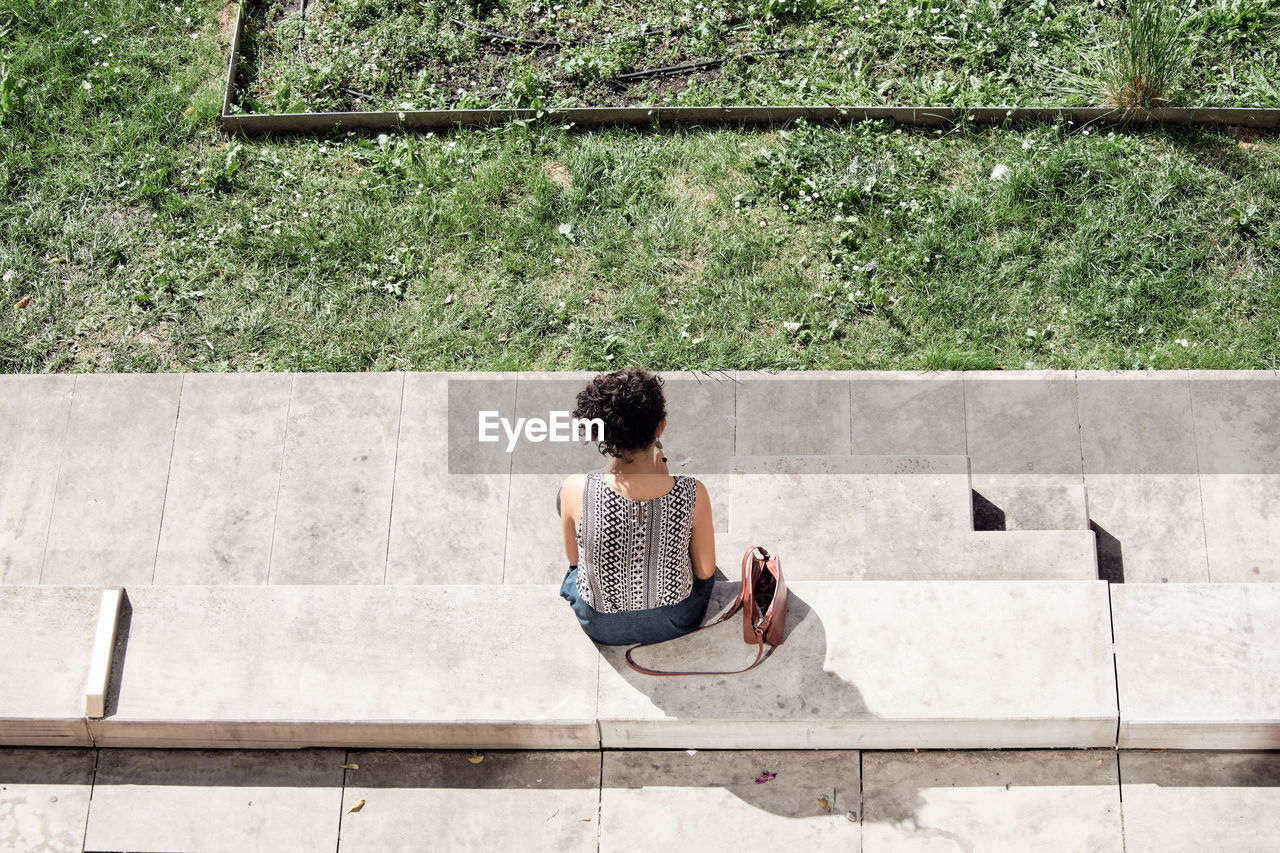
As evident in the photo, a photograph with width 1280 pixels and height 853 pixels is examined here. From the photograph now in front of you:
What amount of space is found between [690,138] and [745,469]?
269 cm

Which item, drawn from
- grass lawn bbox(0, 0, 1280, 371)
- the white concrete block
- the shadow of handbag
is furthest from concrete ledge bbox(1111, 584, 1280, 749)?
the white concrete block

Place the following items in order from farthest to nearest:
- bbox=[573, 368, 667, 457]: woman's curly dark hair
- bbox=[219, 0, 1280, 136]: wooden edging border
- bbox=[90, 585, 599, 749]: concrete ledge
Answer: bbox=[219, 0, 1280, 136]: wooden edging border, bbox=[90, 585, 599, 749]: concrete ledge, bbox=[573, 368, 667, 457]: woman's curly dark hair

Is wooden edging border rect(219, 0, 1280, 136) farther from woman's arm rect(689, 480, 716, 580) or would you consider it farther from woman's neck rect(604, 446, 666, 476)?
woman's neck rect(604, 446, 666, 476)

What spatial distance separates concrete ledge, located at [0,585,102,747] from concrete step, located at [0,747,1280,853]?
0.78ft

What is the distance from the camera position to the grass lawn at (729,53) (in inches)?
312

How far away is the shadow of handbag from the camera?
4.82 metres

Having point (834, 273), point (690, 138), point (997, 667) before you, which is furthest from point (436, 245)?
point (997, 667)

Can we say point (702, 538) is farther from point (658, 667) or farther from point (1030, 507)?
point (1030, 507)

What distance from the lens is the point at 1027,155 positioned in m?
7.53

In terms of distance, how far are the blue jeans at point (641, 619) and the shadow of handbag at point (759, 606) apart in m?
0.08

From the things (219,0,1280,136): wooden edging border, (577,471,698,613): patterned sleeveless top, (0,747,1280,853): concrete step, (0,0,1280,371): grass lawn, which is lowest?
(0,747,1280,853): concrete step

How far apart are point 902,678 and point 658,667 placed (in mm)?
1062

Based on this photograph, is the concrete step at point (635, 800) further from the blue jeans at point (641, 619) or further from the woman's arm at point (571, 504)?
the woman's arm at point (571, 504)

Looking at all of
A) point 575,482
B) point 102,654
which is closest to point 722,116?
point 575,482
